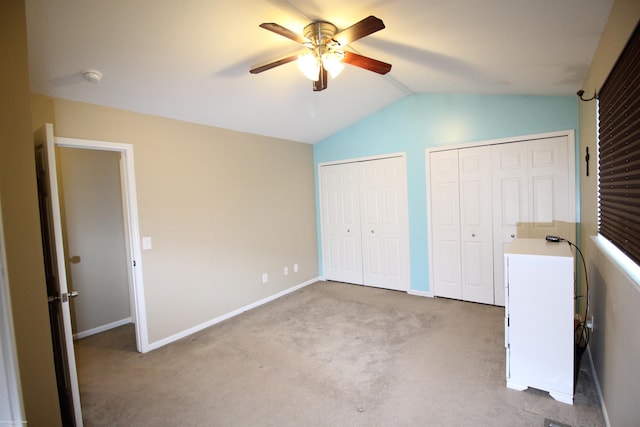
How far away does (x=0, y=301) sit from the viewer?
28.9 inches

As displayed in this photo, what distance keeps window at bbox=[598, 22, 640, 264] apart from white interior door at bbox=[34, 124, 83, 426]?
298 cm

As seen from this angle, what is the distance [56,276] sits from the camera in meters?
1.85

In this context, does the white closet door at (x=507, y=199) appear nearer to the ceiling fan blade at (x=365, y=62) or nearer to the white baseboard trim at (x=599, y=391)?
the white baseboard trim at (x=599, y=391)

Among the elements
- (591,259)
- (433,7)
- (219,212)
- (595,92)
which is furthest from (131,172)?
(591,259)

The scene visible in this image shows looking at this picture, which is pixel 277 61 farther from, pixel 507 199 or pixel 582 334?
pixel 582 334

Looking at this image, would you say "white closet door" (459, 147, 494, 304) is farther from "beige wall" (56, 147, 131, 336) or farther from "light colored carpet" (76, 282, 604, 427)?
"beige wall" (56, 147, 131, 336)

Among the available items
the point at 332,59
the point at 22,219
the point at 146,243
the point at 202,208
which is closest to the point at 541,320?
A: the point at 332,59

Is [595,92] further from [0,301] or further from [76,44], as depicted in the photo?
[76,44]

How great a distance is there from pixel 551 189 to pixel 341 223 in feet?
9.04

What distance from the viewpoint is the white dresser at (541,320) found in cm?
200

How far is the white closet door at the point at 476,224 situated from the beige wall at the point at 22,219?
155 inches

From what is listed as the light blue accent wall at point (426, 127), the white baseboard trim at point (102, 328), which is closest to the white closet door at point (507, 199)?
the light blue accent wall at point (426, 127)

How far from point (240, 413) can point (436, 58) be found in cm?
312

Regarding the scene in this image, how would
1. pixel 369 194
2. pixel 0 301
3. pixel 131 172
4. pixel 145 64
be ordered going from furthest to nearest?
pixel 369 194
pixel 131 172
pixel 145 64
pixel 0 301
